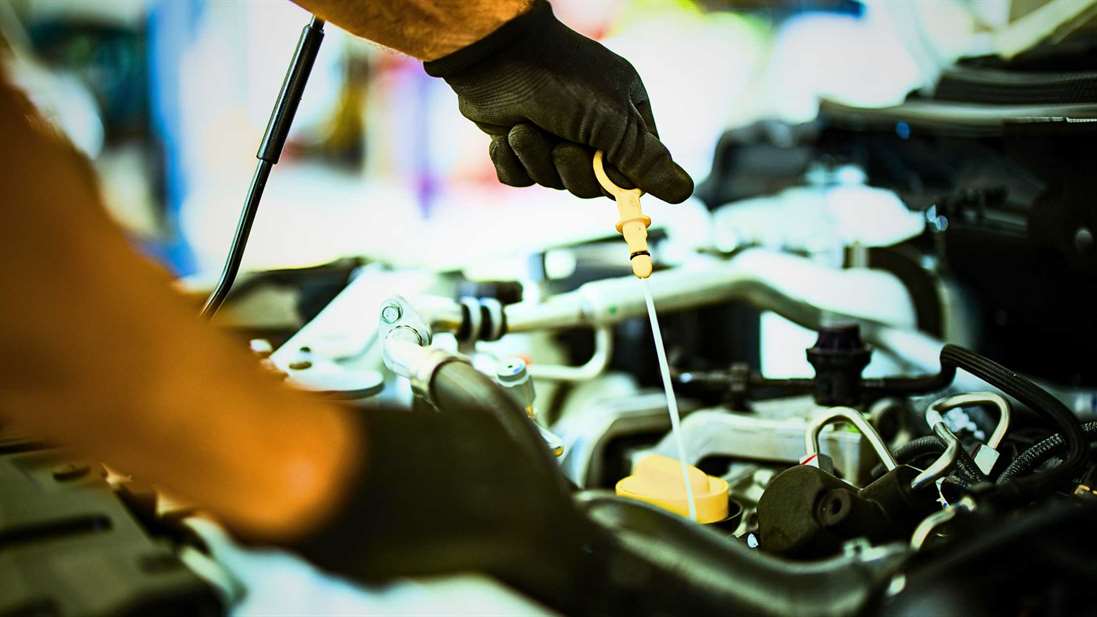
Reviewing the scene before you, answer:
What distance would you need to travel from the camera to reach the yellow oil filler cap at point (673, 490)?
0.83m

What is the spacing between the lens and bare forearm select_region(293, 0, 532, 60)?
0.98 meters

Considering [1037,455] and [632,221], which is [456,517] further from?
[1037,455]

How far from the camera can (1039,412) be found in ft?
2.88

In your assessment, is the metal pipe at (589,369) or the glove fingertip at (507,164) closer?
the glove fingertip at (507,164)

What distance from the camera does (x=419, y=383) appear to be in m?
0.75

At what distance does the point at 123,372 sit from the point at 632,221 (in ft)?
1.81

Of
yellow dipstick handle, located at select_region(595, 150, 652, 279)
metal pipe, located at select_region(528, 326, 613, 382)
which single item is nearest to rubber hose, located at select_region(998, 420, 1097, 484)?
yellow dipstick handle, located at select_region(595, 150, 652, 279)

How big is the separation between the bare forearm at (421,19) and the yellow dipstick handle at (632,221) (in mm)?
198

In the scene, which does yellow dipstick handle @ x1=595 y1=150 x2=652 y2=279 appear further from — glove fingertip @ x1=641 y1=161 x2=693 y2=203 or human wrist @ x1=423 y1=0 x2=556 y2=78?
human wrist @ x1=423 y1=0 x2=556 y2=78

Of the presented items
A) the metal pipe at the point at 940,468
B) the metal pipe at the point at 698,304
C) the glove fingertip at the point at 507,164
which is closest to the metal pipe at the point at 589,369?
the metal pipe at the point at 698,304

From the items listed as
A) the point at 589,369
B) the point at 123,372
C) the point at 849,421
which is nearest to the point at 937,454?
the point at 849,421

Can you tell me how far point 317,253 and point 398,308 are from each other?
296 centimetres

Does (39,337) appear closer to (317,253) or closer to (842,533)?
(842,533)

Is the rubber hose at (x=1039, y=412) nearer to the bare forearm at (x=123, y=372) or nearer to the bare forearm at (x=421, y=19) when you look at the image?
the bare forearm at (x=123, y=372)
